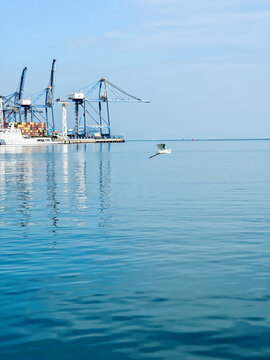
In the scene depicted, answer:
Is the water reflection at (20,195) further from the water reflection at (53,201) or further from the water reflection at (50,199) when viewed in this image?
the water reflection at (53,201)

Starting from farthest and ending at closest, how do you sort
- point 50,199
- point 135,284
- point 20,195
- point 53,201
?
point 20,195 < point 50,199 < point 53,201 < point 135,284

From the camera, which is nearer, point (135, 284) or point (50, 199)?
point (135, 284)

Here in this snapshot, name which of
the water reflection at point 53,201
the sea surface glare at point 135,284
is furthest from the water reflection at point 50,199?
the sea surface glare at point 135,284

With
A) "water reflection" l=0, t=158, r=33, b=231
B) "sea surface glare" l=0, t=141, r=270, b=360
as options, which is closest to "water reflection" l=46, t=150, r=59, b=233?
"sea surface glare" l=0, t=141, r=270, b=360

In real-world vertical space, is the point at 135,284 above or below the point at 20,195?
below

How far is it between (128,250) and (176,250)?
5.91ft

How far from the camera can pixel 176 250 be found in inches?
734

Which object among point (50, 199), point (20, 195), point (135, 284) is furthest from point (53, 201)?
point (135, 284)

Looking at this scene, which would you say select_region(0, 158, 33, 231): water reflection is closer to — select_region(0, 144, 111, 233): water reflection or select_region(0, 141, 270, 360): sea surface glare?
select_region(0, 144, 111, 233): water reflection

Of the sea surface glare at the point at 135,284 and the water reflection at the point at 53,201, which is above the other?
the water reflection at the point at 53,201

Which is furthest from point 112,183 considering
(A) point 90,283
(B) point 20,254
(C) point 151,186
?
(A) point 90,283

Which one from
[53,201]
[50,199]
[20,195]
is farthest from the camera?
[20,195]

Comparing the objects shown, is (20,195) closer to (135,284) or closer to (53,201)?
(53,201)

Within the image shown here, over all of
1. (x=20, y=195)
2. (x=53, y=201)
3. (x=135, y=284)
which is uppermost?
(x=20, y=195)
